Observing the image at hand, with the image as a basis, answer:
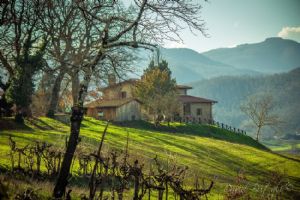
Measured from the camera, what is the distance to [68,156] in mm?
9773

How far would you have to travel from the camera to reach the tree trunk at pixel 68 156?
955 centimetres

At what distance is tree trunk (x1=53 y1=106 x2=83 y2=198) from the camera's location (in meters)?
9.55

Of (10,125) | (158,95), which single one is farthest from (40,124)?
(158,95)

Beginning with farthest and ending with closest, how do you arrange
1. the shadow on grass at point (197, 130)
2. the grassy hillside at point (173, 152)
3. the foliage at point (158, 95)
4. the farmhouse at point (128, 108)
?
the farmhouse at point (128, 108) < the foliage at point (158, 95) < the shadow on grass at point (197, 130) < the grassy hillside at point (173, 152)

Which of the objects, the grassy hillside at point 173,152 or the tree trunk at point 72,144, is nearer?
the tree trunk at point 72,144

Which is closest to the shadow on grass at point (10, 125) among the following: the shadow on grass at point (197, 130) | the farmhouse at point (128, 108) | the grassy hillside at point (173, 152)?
the grassy hillside at point (173, 152)

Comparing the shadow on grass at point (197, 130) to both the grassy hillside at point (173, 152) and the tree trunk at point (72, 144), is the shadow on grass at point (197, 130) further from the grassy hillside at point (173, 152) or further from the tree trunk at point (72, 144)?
the tree trunk at point (72, 144)

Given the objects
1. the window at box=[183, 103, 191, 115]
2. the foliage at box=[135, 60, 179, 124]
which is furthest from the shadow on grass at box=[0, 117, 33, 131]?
the window at box=[183, 103, 191, 115]

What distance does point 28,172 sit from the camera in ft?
42.4

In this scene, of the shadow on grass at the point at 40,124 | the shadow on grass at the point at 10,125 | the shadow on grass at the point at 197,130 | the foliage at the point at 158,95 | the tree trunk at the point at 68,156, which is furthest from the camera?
the foliage at the point at 158,95

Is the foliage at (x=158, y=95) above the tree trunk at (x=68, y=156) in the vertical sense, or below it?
above

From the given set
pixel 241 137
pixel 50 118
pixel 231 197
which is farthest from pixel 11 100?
pixel 241 137

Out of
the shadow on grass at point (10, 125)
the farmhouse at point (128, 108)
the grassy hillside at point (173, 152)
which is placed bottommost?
the grassy hillside at point (173, 152)

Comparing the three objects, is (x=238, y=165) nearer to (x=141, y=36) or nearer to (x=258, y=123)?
(x=141, y=36)
